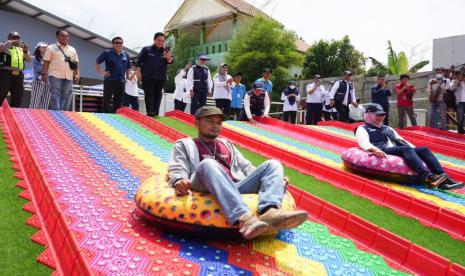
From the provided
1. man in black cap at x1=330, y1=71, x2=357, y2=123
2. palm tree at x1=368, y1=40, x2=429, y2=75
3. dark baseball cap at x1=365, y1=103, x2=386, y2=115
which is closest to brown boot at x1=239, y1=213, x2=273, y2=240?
dark baseball cap at x1=365, y1=103, x2=386, y2=115

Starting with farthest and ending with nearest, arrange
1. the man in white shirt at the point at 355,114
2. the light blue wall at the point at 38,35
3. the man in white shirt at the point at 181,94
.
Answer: the light blue wall at the point at 38,35 → the man in white shirt at the point at 355,114 → the man in white shirt at the point at 181,94

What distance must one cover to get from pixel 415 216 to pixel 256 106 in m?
6.59

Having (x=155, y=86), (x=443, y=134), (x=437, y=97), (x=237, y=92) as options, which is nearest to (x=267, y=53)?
(x=237, y=92)

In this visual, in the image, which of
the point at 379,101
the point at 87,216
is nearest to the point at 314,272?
the point at 87,216

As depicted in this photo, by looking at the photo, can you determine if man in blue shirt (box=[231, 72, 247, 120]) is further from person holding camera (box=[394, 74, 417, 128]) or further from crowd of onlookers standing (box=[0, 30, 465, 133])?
person holding camera (box=[394, 74, 417, 128])

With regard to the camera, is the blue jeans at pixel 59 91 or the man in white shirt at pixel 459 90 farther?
the man in white shirt at pixel 459 90

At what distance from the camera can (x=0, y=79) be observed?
8.73 metres

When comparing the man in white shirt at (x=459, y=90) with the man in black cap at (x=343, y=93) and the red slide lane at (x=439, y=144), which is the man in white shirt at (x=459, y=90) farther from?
the man in black cap at (x=343, y=93)

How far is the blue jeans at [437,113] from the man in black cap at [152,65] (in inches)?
273

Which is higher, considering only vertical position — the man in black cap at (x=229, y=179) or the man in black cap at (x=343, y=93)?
the man in black cap at (x=343, y=93)

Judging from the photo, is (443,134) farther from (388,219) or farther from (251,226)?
(251,226)

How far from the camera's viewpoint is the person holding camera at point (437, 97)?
11.3 metres

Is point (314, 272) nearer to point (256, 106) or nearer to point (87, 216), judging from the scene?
point (87, 216)

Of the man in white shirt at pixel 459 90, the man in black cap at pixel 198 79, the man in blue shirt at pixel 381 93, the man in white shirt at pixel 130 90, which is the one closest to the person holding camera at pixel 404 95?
the man in blue shirt at pixel 381 93
